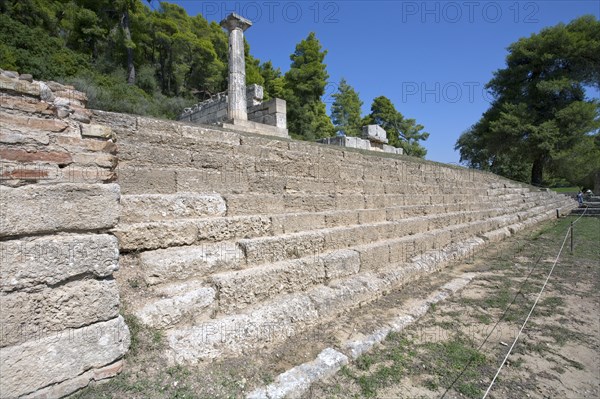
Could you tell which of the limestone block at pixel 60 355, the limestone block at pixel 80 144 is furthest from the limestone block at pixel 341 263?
the limestone block at pixel 80 144

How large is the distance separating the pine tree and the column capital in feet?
52.7

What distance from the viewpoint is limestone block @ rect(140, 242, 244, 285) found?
2172mm

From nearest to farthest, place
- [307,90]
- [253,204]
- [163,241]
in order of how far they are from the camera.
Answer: [163,241], [253,204], [307,90]

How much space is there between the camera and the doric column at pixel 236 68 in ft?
31.8

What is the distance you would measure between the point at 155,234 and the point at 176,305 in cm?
59

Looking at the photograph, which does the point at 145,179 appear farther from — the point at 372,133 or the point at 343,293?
the point at 372,133

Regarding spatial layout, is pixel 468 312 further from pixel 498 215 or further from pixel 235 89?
pixel 235 89

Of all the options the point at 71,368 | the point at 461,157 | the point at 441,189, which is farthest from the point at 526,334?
the point at 461,157

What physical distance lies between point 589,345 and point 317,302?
2.65 metres

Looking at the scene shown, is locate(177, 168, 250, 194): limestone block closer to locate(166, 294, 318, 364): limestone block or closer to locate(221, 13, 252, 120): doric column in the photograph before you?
locate(166, 294, 318, 364): limestone block

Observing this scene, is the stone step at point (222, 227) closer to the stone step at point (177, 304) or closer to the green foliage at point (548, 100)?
the stone step at point (177, 304)

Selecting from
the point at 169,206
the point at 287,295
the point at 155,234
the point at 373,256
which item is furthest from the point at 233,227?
the point at 373,256

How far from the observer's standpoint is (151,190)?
2.69 metres

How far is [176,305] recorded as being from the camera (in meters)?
2.06
